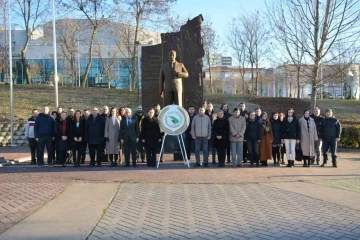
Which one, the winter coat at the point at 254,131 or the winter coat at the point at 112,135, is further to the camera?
the winter coat at the point at 112,135

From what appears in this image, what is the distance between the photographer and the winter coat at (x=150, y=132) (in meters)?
12.9

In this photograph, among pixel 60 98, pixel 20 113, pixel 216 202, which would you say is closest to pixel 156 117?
pixel 216 202

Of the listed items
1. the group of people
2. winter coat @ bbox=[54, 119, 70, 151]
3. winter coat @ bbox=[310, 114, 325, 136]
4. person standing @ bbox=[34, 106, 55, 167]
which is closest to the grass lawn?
person standing @ bbox=[34, 106, 55, 167]

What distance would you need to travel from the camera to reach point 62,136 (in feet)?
43.6

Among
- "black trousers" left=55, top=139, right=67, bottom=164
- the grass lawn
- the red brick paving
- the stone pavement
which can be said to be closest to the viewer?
the stone pavement

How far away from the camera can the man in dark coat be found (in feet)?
43.2

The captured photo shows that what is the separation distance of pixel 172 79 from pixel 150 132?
253 centimetres

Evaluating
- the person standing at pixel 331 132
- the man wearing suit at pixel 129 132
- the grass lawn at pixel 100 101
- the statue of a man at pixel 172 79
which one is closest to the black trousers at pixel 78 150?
the man wearing suit at pixel 129 132

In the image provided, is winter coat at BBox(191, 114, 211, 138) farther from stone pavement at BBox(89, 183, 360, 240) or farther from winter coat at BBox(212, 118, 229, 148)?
stone pavement at BBox(89, 183, 360, 240)

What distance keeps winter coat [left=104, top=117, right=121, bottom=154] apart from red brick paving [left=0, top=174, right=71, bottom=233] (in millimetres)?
2899

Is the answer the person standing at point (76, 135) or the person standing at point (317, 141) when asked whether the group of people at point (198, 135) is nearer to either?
the person standing at point (76, 135)

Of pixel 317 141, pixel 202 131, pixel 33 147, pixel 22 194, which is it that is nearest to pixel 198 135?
pixel 202 131

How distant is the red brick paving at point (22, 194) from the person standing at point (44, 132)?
6.70 ft

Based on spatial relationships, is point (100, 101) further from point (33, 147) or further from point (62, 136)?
point (62, 136)
